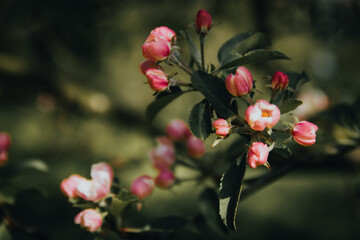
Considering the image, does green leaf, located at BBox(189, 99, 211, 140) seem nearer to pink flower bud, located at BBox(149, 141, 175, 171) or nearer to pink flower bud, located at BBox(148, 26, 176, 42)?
pink flower bud, located at BBox(148, 26, 176, 42)

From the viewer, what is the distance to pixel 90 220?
911 mm

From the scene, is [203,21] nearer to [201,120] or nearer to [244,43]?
[244,43]

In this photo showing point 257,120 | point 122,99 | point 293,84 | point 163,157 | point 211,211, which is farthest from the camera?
point 122,99

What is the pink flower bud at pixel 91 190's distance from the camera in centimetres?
93

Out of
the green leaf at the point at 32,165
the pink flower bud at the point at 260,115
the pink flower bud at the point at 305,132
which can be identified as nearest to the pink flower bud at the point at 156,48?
the pink flower bud at the point at 260,115

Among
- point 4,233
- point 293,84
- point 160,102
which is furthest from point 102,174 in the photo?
point 293,84

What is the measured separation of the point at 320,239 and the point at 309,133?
220cm

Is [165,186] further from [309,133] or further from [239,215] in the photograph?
[239,215]

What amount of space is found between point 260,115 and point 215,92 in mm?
134

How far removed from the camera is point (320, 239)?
2.62 m

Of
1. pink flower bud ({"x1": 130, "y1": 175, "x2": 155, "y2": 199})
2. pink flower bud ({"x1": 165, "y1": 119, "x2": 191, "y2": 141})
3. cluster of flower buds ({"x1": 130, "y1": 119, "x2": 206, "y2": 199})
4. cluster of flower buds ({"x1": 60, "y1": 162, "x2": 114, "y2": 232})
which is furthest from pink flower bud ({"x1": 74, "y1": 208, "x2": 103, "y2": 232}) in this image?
pink flower bud ({"x1": 165, "y1": 119, "x2": 191, "y2": 141})

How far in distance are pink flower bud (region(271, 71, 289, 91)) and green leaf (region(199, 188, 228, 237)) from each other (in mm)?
486

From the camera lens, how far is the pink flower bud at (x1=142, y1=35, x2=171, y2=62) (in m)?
0.79

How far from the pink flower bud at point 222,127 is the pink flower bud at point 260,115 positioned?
0.05 m
